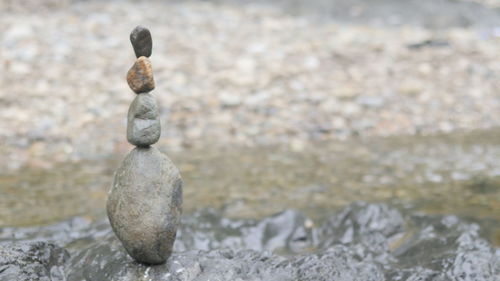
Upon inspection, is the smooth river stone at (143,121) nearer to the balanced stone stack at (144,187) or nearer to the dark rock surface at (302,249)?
the balanced stone stack at (144,187)

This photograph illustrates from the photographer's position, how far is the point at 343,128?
8.18 m

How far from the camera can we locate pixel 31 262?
3213 millimetres

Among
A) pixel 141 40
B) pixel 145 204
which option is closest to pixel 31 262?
pixel 145 204

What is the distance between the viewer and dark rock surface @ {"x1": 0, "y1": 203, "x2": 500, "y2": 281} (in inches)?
129

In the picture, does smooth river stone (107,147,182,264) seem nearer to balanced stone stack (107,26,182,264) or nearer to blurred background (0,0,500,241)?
balanced stone stack (107,26,182,264)

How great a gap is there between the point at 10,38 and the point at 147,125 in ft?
25.8

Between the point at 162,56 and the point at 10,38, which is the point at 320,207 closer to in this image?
the point at 162,56

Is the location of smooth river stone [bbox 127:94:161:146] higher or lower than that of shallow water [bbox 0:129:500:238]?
higher

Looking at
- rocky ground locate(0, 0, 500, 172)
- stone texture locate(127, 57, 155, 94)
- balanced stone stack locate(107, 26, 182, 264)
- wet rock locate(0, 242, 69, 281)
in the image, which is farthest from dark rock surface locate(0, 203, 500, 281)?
rocky ground locate(0, 0, 500, 172)

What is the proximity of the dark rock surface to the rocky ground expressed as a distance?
294 centimetres

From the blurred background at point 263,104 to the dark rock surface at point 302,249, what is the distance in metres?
0.47

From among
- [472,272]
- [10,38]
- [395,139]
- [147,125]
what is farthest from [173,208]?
[10,38]

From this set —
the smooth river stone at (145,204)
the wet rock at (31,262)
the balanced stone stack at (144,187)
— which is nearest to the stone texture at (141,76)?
the balanced stone stack at (144,187)

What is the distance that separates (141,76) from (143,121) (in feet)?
0.73
